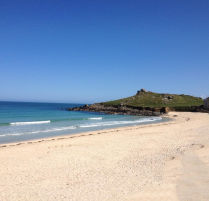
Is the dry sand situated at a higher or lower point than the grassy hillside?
lower

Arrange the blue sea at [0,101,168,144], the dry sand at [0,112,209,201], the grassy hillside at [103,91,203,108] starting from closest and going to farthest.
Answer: the dry sand at [0,112,209,201] → the blue sea at [0,101,168,144] → the grassy hillside at [103,91,203,108]

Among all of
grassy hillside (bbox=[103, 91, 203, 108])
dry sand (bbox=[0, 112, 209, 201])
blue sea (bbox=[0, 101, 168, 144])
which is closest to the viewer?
dry sand (bbox=[0, 112, 209, 201])

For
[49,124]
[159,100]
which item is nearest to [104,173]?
[49,124]

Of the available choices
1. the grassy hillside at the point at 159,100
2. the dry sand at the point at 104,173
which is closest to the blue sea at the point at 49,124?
the dry sand at the point at 104,173

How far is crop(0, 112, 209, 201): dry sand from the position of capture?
23.8 feet

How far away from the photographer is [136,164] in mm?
10797

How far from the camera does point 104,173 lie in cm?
953

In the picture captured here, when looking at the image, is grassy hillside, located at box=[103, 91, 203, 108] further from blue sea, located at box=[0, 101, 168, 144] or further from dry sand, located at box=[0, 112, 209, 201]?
dry sand, located at box=[0, 112, 209, 201]

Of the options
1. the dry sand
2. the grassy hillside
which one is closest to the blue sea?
the dry sand

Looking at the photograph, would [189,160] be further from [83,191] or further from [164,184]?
[83,191]

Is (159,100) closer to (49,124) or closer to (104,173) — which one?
(49,124)

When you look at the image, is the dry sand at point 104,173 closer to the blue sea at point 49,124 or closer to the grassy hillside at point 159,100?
the blue sea at point 49,124

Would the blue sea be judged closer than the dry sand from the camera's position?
No

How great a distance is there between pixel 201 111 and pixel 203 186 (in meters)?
57.0
